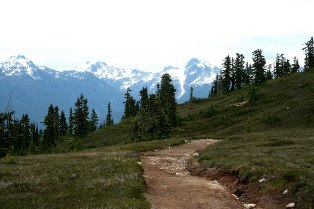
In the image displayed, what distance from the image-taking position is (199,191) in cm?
2673

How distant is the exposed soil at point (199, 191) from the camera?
23078mm

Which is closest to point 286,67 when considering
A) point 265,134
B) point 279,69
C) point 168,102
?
point 279,69

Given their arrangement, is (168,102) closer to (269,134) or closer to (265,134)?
(265,134)

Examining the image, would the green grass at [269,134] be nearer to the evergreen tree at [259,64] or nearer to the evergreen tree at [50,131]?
the evergreen tree at [259,64]

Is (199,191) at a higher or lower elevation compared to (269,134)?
lower

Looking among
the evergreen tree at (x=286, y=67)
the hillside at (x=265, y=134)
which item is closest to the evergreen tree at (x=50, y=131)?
the hillside at (x=265, y=134)

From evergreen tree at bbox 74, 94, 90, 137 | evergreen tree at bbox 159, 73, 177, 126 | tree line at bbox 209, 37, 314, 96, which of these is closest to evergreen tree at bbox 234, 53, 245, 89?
tree line at bbox 209, 37, 314, 96

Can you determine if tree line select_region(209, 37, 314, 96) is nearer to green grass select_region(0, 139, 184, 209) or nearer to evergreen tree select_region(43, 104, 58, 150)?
evergreen tree select_region(43, 104, 58, 150)

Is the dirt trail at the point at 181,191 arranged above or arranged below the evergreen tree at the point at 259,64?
below

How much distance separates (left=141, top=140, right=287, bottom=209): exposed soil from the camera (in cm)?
2308

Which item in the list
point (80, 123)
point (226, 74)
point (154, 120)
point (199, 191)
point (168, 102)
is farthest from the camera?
point (226, 74)

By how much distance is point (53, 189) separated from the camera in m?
25.0

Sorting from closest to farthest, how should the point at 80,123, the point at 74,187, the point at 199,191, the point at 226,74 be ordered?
the point at 74,187
the point at 199,191
the point at 80,123
the point at 226,74

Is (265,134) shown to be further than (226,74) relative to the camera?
No
